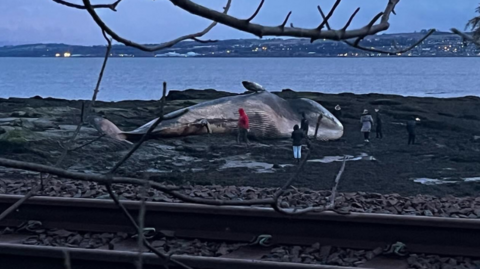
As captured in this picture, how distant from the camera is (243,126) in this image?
21203 millimetres

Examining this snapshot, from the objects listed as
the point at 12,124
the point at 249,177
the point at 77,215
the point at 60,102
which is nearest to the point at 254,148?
the point at 249,177

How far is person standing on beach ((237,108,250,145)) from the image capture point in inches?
834

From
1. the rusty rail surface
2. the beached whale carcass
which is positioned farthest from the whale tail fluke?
the rusty rail surface

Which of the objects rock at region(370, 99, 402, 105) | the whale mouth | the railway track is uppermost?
the whale mouth

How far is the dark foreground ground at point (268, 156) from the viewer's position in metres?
14.6

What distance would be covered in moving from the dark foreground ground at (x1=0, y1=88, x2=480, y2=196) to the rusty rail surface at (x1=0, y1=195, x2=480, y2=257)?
2.46m

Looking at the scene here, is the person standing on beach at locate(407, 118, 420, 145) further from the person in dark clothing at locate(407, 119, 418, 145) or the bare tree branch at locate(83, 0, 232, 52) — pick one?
the bare tree branch at locate(83, 0, 232, 52)

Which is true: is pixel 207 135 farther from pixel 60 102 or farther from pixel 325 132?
pixel 60 102

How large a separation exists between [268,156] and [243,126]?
211cm

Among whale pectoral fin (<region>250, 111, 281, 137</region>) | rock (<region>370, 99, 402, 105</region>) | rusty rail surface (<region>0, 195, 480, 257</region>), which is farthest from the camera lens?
rock (<region>370, 99, 402, 105</region>)

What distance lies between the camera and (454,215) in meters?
8.11

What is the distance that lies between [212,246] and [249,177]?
8256 mm

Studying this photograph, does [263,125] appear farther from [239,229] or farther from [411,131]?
[239,229]

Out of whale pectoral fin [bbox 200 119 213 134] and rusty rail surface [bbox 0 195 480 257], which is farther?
whale pectoral fin [bbox 200 119 213 134]
